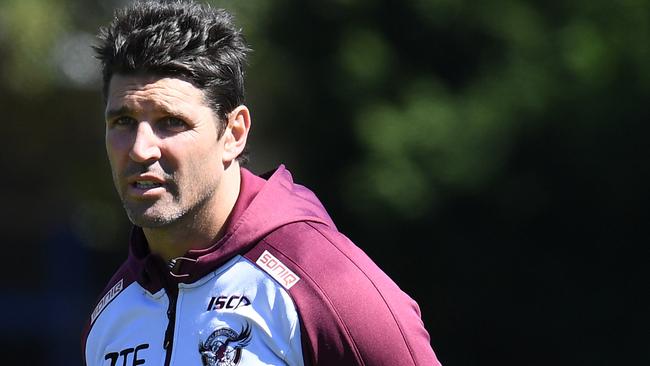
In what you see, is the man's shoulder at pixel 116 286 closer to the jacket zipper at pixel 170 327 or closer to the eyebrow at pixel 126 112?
the jacket zipper at pixel 170 327

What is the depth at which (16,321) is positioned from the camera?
1059 centimetres

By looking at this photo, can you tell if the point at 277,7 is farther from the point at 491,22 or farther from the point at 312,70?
the point at 491,22

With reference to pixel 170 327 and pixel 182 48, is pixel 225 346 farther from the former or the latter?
pixel 182 48

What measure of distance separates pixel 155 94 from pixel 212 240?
410 millimetres

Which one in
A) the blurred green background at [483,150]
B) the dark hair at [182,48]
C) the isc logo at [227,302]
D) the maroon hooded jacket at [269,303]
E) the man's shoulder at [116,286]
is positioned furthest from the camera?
the blurred green background at [483,150]

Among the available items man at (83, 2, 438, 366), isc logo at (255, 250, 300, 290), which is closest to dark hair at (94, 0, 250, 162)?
man at (83, 2, 438, 366)

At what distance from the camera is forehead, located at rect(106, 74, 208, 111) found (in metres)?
3.03

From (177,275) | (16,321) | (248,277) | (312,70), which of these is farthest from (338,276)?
(16,321)

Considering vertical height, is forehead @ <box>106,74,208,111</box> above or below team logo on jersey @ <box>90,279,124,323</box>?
above

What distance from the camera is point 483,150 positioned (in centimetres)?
706

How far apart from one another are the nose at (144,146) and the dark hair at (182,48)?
6.5 inches

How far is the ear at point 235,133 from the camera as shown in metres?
3.17

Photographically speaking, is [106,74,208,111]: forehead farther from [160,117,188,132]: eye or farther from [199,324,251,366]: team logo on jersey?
[199,324,251,366]: team logo on jersey

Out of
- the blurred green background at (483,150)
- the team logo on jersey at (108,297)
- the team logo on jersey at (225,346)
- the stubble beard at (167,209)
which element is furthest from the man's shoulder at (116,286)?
the blurred green background at (483,150)
